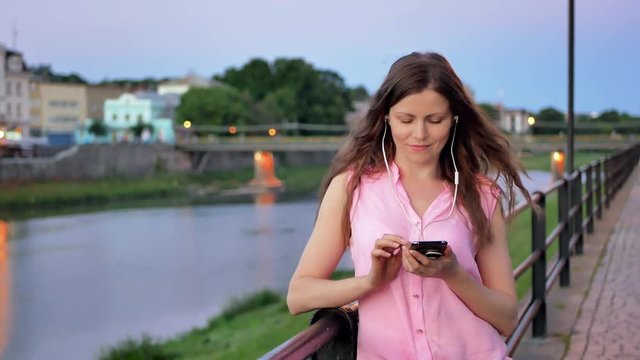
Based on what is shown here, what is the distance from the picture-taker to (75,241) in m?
29.9

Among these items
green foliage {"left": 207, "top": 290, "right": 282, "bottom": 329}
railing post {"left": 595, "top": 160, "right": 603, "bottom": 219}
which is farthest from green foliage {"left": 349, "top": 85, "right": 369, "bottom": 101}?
railing post {"left": 595, "top": 160, "right": 603, "bottom": 219}

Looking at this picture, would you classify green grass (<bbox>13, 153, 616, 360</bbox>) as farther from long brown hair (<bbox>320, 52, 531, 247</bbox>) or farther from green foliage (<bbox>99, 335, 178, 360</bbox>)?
long brown hair (<bbox>320, 52, 531, 247</bbox>)

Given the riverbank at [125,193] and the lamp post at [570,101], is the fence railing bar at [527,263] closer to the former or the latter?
the lamp post at [570,101]

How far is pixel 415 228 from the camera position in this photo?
177cm

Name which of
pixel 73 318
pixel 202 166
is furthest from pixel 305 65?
pixel 73 318

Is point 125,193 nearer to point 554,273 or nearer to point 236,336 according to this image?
point 236,336

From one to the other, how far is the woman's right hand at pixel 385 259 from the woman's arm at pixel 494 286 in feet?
0.37

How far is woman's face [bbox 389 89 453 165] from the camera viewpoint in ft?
5.92

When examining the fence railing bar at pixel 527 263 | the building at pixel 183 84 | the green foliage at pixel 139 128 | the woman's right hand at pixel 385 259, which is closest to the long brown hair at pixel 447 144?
the woman's right hand at pixel 385 259

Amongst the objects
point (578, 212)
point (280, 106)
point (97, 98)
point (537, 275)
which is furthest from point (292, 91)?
point (537, 275)

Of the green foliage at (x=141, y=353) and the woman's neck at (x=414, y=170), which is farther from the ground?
the woman's neck at (x=414, y=170)

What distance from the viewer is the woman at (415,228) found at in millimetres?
1729

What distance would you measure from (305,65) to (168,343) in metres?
68.0

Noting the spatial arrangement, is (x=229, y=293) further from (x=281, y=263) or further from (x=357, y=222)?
(x=357, y=222)
